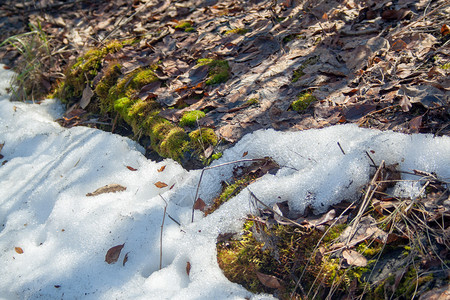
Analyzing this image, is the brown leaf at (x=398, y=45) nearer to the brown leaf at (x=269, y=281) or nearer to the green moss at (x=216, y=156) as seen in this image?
the green moss at (x=216, y=156)

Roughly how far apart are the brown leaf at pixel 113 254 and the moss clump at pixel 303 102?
154 cm

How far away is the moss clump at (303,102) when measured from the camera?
2.68 metres

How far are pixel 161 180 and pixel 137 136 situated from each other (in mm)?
677

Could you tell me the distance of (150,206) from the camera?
2.36 metres

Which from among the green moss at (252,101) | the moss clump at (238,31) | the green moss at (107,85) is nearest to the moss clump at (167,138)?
the green moss at (252,101)

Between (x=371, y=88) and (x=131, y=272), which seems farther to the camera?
(x=371, y=88)

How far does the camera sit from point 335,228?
181 cm

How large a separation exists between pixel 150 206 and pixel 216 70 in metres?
1.47

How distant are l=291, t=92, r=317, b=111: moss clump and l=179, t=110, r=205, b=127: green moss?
2.36 ft

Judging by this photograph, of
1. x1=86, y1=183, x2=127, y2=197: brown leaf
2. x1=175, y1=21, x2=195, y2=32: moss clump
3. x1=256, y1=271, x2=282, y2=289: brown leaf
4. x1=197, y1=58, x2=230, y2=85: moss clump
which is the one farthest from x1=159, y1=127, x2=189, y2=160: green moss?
x1=175, y1=21, x2=195, y2=32: moss clump

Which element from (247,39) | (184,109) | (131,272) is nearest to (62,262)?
(131,272)

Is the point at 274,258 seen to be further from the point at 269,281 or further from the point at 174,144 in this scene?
the point at 174,144

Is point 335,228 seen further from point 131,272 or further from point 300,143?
point 131,272

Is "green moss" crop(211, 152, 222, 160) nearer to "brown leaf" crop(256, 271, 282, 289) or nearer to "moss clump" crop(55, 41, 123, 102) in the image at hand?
"brown leaf" crop(256, 271, 282, 289)
